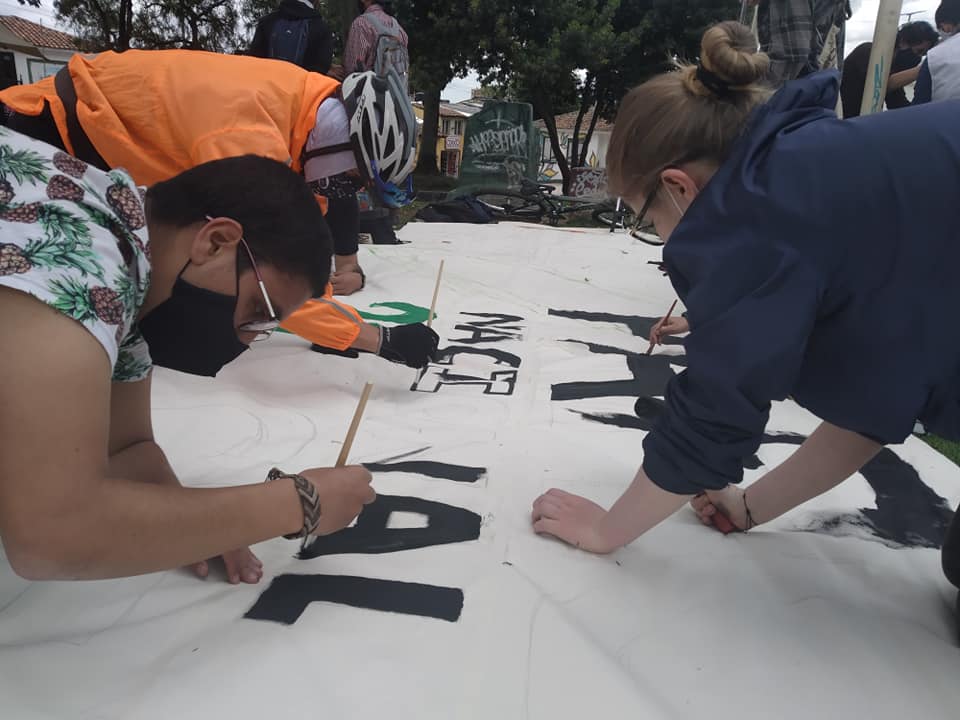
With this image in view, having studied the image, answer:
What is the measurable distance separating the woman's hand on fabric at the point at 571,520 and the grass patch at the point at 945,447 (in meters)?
1.30

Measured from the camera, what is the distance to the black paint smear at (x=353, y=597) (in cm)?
109

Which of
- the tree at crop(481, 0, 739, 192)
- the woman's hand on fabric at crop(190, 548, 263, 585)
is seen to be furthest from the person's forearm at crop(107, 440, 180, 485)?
the tree at crop(481, 0, 739, 192)

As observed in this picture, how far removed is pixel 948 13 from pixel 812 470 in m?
2.22

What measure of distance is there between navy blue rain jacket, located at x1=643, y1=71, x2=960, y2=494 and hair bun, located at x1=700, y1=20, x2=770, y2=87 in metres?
0.05

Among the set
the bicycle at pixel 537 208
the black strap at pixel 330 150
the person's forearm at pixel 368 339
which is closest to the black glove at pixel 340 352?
the person's forearm at pixel 368 339

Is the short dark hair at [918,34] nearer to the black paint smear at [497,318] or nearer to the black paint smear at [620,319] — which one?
the black paint smear at [620,319]

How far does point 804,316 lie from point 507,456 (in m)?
0.93

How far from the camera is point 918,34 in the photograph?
11.1 ft

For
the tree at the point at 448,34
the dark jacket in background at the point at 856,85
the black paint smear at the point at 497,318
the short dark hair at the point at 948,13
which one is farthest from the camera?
the tree at the point at 448,34

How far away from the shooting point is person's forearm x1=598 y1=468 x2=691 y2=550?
1.09 metres

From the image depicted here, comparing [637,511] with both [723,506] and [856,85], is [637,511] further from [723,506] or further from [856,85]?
[856,85]

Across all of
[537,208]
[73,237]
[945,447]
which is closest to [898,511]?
[945,447]

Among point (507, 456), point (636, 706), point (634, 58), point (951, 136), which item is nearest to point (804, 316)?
point (951, 136)

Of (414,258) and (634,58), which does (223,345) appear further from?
(634,58)
